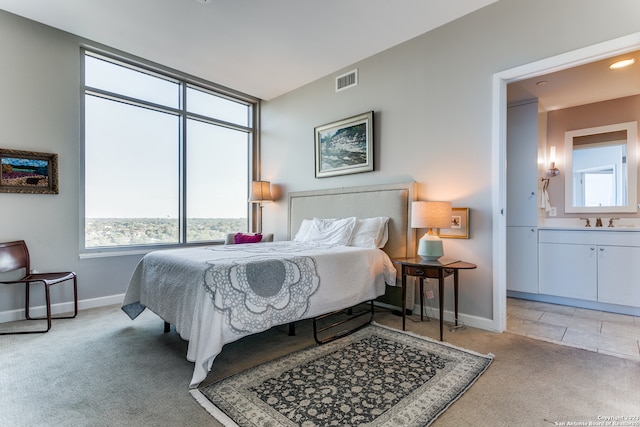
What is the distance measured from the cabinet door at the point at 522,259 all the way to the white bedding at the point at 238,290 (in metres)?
2.21

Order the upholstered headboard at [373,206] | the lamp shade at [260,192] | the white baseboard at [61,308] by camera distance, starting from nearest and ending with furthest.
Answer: the white baseboard at [61,308] → the upholstered headboard at [373,206] → the lamp shade at [260,192]

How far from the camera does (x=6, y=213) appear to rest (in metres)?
3.11

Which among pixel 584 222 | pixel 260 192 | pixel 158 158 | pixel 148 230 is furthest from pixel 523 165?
pixel 148 230

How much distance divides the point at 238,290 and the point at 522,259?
368 cm

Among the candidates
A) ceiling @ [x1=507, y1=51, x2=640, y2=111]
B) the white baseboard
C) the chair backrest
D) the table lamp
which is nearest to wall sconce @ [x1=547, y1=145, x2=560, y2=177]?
ceiling @ [x1=507, y1=51, x2=640, y2=111]

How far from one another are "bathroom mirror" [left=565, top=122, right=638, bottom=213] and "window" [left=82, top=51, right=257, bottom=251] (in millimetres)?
4727

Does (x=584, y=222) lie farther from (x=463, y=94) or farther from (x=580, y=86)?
(x=463, y=94)

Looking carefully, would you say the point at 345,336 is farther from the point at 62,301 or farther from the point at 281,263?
the point at 62,301

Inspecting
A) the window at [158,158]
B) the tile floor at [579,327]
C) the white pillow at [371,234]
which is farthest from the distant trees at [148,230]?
the tile floor at [579,327]

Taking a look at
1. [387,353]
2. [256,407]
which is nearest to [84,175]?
[256,407]

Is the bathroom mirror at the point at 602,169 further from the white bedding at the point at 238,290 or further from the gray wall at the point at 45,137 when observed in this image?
the gray wall at the point at 45,137

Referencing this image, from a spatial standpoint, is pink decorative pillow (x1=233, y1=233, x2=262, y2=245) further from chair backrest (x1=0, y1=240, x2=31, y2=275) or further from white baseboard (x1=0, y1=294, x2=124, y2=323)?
chair backrest (x1=0, y1=240, x2=31, y2=275)

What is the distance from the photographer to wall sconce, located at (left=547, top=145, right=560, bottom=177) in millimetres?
4336

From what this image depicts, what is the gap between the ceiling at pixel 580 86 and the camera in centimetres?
319
